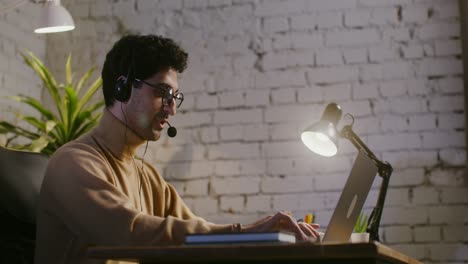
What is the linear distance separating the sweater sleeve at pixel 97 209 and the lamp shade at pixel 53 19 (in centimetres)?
125

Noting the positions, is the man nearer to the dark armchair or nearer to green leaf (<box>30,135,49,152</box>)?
the dark armchair

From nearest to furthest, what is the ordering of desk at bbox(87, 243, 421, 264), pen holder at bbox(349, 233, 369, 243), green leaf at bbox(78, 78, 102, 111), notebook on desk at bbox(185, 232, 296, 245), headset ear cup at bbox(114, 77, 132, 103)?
desk at bbox(87, 243, 421, 264) < notebook on desk at bbox(185, 232, 296, 245) < pen holder at bbox(349, 233, 369, 243) < headset ear cup at bbox(114, 77, 132, 103) < green leaf at bbox(78, 78, 102, 111)

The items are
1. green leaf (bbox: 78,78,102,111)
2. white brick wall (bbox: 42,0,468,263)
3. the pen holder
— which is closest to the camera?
the pen holder

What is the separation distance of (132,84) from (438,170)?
170cm

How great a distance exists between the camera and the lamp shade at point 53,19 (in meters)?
3.25

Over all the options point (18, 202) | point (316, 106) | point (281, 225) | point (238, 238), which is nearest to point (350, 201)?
point (281, 225)

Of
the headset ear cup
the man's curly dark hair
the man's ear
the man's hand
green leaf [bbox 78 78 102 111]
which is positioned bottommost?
the man's hand

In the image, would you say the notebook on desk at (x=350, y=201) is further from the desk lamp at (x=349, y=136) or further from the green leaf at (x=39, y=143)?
the green leaf at (x=39, y=143)

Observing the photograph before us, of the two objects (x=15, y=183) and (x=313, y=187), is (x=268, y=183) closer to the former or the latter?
(x=313, y=187)

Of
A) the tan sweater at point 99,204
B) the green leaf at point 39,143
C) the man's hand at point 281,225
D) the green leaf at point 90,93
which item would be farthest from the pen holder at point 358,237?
the green leaf at point 90,93

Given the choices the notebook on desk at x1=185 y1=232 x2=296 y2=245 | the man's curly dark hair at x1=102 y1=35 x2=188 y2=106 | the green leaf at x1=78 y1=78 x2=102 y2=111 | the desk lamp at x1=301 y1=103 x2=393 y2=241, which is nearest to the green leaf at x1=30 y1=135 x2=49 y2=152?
the green leaf at x1=78 y1=78 x2=102 y2=111

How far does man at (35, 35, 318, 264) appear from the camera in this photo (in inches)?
70.6

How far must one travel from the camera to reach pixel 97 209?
187 cm

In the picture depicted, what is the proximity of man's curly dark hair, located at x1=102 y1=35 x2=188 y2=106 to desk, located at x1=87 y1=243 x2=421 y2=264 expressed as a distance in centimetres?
93
